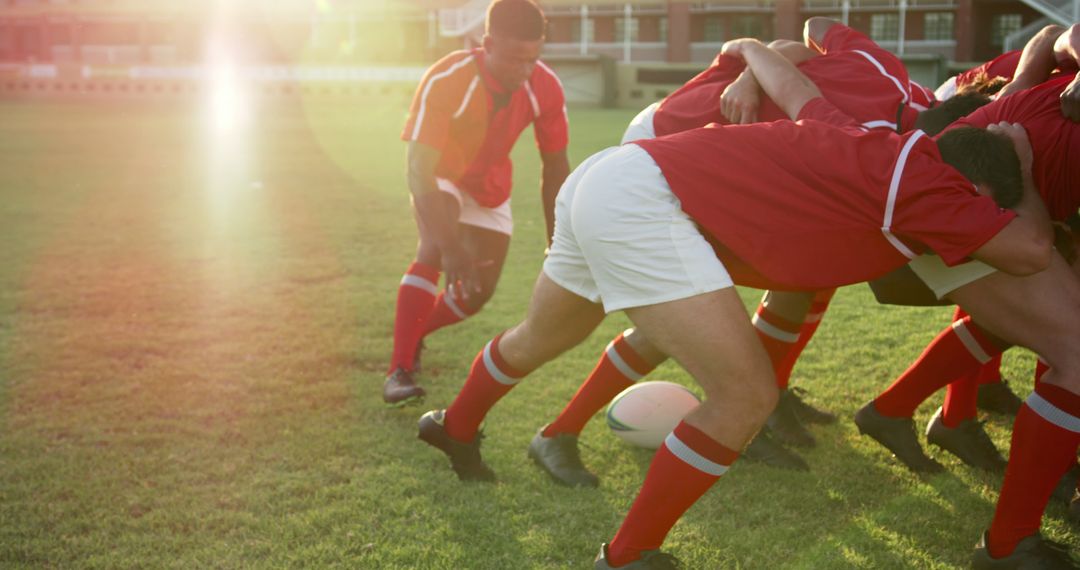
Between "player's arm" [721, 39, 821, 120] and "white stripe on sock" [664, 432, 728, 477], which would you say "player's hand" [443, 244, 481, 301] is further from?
"white stripe on sock" [664, 432, 728, 477]

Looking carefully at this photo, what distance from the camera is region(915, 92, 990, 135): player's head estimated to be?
3.37 metres

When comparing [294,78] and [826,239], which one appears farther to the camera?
[294,78]

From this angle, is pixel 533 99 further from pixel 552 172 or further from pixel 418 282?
pixel 418 282

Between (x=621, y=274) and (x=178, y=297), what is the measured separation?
5.30 meters

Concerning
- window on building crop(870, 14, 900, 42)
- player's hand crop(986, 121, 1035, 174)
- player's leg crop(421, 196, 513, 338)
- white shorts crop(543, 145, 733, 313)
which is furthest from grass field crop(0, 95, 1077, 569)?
window on building crop(870, 14, 900, 42)

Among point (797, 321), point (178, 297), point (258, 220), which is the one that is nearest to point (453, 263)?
point (797, 321)

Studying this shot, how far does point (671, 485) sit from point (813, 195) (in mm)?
921

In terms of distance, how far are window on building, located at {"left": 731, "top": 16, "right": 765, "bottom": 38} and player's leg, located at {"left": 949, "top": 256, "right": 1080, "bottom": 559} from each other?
4806 cm

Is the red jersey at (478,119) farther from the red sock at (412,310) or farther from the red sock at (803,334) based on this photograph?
the red sock at (803,334)

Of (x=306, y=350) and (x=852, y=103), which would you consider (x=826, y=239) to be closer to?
(x=852, y=103)

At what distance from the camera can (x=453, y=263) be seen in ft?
15.3

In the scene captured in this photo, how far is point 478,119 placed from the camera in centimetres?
529

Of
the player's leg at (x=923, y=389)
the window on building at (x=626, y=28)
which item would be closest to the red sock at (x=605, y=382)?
the player's leg at (x=923, y=389)

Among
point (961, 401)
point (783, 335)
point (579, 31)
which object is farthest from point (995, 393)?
point (579, 31)
